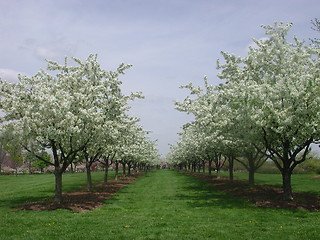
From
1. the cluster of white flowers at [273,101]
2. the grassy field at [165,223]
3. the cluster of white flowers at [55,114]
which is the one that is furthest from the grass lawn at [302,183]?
the cluster of white flowers at [55,114]

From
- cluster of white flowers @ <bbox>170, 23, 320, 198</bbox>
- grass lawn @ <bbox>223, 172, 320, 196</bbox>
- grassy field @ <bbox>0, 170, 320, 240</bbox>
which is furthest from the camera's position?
grass lawn @ <bbox>223, 172, 320, 196</bbox>

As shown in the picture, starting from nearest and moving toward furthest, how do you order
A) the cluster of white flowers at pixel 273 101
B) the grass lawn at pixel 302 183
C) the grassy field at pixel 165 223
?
the grassy field at pixel 165 223 → the cluster of white flowers at pixel 273 101 → the grass lawn at pixel 302 183

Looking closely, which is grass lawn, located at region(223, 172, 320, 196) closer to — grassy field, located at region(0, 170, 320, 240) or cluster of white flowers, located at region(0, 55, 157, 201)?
grassy field, located at region(0, 170, 320, 240)

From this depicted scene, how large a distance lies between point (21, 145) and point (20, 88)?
3.58 m

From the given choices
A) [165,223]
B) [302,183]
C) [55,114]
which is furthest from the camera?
[302,183]

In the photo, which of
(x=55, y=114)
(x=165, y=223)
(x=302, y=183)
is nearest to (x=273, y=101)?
(x=165, y=223)

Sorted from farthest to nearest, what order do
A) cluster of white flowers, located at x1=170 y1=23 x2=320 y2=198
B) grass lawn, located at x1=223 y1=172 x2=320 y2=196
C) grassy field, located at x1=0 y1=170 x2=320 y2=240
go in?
grass lawn, located at x1=223 y1=172 x2=320 y2=196 < cluster of white flowers, located at x1=170 y1=23 x2=320 y2=198 < grassy field, located at x1=0 y1=170 x2=320 y2=240

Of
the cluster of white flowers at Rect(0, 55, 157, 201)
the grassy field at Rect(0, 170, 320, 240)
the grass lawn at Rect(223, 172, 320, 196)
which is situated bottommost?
the grass lawn at Rect(223, 172, 320, 196)

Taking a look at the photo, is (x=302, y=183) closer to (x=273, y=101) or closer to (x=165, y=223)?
(x=273, y=101)

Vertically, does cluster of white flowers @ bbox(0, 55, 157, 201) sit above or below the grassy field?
above

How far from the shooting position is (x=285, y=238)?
11266 millimetres

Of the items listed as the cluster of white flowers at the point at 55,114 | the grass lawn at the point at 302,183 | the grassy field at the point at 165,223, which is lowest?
the grass lawn at the point at 302,183

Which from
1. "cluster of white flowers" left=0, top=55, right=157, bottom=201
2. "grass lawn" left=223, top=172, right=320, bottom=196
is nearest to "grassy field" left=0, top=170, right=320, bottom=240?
"cluster of white flowers" left=0, top=55, right=157, bottom=201

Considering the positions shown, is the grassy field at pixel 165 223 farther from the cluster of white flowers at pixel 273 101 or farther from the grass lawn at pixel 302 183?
the grass lawn at pixel 302 183
